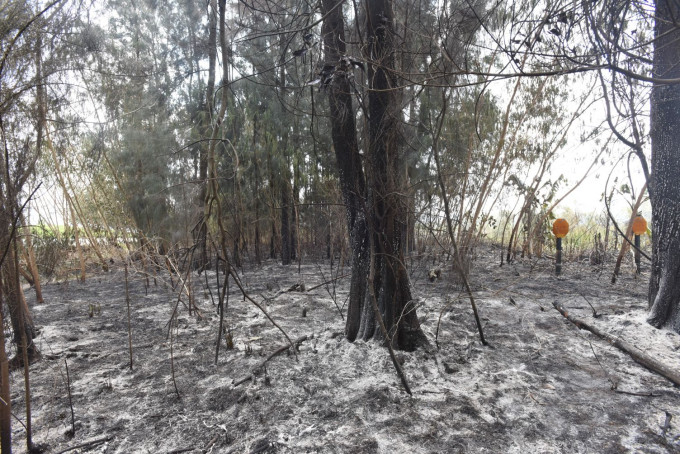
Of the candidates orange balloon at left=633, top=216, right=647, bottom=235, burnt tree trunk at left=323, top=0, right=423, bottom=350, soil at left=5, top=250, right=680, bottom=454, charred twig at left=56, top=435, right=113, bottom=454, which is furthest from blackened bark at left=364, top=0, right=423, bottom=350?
Answer: orange balloon at left=633, top=216, right=647, bottom=235

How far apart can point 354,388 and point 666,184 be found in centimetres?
326

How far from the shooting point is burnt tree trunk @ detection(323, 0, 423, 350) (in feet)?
10.1

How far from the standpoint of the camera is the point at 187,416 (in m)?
2.65

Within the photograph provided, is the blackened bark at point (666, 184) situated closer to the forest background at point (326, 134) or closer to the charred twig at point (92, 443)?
the forest background at point (326, 134)

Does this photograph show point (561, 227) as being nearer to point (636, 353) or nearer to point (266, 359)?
point (636, 353)

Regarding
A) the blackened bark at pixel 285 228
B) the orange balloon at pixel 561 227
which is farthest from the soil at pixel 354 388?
the blackened bark at pixel 285 228

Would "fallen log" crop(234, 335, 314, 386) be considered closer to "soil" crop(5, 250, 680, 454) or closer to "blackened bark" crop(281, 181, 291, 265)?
"soil" crop(5, 250, 680, 454)

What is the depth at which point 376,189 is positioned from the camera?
3.11m

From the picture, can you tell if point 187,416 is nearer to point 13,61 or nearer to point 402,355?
point 402,355

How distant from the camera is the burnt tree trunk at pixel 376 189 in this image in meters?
3.09

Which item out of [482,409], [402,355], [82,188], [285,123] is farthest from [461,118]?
[82,188]

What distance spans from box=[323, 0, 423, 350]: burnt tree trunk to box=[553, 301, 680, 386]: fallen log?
1621 mm

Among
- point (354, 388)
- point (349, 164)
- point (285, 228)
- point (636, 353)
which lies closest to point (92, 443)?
A: point (354, 388)

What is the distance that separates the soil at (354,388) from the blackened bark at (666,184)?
268 mm
